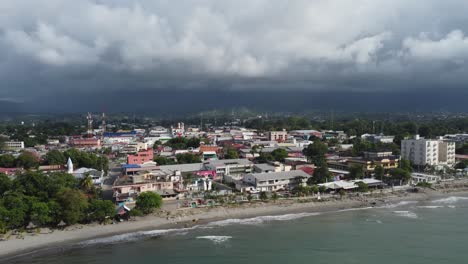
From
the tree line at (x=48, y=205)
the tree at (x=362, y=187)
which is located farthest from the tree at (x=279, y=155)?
the tree line at (x=48, y=205)

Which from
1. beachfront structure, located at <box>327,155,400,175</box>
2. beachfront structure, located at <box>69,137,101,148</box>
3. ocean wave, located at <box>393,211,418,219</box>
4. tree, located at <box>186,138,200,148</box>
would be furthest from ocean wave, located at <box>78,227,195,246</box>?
beachfront structure, located at <box>69,137,101,148</box>

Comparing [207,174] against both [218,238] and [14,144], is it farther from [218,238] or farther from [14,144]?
[14,144]

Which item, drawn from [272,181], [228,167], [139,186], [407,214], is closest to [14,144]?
[228,167]

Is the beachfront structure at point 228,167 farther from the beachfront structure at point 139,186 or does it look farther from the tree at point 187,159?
the beachfront structure at point 139,186

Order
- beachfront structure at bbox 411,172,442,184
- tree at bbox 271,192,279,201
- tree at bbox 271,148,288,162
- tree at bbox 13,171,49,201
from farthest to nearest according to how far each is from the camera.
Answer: tree at bbox 271,148,288,162, beachfront structure at bbox 411,172,442,184, tree at bbox 271,192,279,201, tree at bbox 13,171,49,201

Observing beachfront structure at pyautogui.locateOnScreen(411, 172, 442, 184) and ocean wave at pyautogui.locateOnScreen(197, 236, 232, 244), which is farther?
beachfront structure at pyautogui.locateOnScreen(411, 172, 442, 184)

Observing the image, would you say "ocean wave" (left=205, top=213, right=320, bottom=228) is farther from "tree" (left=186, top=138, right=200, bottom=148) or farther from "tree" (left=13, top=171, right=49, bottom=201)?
"tree" (left=186, top=138, right=200, bottom=148)
